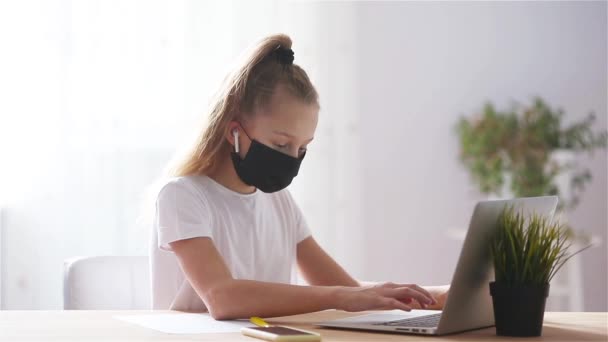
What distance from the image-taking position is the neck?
177cm

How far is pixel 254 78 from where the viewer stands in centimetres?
169

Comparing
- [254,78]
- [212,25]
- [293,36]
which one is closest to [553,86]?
[293,36]

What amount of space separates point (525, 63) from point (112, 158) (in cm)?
214

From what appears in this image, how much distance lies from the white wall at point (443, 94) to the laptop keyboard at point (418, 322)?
95.5 inches

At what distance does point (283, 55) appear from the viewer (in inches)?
68.8

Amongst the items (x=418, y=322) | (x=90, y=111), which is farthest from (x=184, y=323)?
(x=90, y=111)

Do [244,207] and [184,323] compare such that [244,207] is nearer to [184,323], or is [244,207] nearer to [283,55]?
[283,55]

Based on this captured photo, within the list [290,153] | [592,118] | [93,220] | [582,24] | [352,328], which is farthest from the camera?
[582,24]

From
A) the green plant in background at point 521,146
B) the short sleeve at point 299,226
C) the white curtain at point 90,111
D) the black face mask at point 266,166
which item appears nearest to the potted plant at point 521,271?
the black face mask at point 266,166

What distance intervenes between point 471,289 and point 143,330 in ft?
1.73

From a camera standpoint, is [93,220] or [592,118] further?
[592,118]

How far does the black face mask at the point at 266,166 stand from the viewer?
164cm

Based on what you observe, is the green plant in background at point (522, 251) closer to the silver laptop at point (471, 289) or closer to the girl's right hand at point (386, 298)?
the silver laptop at point (471, 289)

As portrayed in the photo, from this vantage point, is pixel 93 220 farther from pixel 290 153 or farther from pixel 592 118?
pixel 592 118
